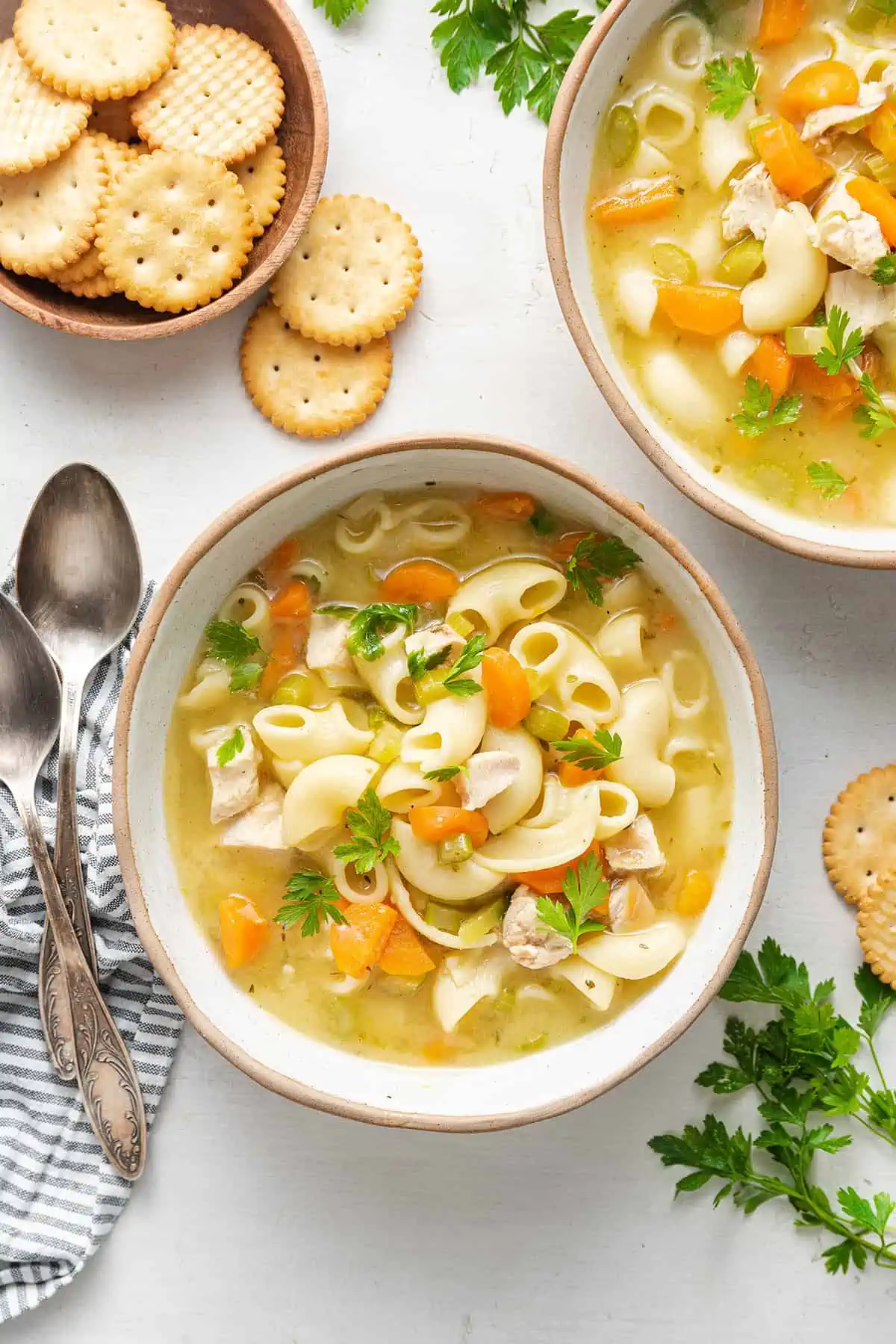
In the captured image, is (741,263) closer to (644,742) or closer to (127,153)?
(644,742)

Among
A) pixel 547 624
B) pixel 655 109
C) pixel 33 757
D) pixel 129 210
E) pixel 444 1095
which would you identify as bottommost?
pixel 444 1095

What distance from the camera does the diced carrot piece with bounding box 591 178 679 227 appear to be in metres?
2.81

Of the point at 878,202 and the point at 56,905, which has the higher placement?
the point at 878,202

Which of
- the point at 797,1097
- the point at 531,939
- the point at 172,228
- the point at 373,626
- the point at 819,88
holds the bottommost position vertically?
the point at 797,1097

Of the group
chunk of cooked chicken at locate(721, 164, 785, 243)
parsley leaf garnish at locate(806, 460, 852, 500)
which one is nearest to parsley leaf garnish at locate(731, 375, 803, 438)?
parsley leaf garnish at locate(806, 460, 852, 500)

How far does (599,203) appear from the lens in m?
2.83

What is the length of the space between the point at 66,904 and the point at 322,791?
813mm

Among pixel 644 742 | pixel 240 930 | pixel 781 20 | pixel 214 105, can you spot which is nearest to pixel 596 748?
pixel 644 742

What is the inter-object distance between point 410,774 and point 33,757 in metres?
1.05

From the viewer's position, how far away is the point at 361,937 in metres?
2.79

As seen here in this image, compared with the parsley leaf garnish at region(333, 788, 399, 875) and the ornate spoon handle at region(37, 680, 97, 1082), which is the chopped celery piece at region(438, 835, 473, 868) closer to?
the parsley leaf garnish at region(333, 788, 399, 875)

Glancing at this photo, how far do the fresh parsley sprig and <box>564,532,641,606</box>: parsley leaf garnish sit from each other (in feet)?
3.62

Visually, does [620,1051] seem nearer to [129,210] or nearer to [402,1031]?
[402,1031]

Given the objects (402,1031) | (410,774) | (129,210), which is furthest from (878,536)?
(129,210)
